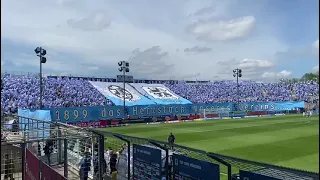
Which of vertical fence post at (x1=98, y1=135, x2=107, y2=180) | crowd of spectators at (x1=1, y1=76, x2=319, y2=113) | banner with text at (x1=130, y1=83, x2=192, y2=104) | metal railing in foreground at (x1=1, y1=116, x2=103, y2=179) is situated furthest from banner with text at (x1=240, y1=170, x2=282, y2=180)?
banner with text at (x1=130, y1=83, x2=192, y2=104)

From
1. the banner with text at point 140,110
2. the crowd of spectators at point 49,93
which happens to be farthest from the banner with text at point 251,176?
the crowd of spectators at point 49,93

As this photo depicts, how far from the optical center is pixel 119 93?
63.4 metres

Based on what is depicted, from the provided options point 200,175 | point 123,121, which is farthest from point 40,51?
point 200,175

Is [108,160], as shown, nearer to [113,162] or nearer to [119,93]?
[113,162]

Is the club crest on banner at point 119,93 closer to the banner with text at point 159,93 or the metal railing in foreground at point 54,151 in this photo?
the banner with text at point 159,93

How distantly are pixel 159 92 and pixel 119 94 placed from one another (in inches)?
429

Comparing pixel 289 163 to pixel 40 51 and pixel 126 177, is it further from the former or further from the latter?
pixel 40 51

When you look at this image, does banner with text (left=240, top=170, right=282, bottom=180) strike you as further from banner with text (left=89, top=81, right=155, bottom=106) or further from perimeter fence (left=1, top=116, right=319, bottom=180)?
banner with text (left=89, top=81, right=155, bottom=106)

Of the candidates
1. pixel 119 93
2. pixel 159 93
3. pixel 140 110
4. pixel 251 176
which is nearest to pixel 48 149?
pixel 251 176

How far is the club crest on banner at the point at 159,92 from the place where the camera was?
68675 millimetres

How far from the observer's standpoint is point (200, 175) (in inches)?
240

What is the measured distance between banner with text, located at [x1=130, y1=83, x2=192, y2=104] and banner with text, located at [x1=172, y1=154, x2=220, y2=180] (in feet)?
188

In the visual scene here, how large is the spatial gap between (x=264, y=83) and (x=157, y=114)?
51.3m

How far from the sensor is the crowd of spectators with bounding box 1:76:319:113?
1839 inches
